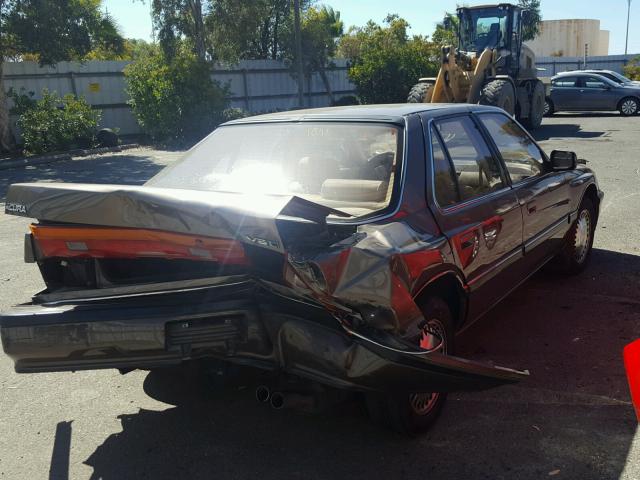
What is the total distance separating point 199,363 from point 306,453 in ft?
2.29

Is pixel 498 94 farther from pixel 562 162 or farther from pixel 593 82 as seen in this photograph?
pixel 562 162

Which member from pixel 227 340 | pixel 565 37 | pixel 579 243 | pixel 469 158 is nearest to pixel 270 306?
pixel 227 340

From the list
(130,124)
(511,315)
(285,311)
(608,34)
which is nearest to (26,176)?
(130,124)

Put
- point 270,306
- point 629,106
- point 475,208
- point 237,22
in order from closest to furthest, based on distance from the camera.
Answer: point 270,306 < point 475,208 < point 629,106 < point 237,22

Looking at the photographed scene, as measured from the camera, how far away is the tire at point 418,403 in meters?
3.23

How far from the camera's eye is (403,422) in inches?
129

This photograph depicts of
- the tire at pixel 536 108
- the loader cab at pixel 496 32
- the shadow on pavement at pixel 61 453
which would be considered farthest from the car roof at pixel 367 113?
the tire at pixel 536 108

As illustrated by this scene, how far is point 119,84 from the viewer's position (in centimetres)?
2116

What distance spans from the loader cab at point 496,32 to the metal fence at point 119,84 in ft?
25.1

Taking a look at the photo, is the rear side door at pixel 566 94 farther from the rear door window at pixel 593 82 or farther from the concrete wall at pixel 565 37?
the concrete wall at pixel 565 37

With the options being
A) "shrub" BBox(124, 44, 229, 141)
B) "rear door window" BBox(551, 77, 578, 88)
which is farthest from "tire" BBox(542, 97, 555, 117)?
"shrub" BBox(124, 44, 229, 141)

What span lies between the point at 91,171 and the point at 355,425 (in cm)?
1219

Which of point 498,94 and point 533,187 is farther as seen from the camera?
point 498,94

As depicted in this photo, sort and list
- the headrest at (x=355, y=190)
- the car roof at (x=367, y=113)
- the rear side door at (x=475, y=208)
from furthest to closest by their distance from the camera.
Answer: the car roof at (x=367, y=113) < the rear side door at (x=475, y=208) < the headrest at (x=355, y=190)
